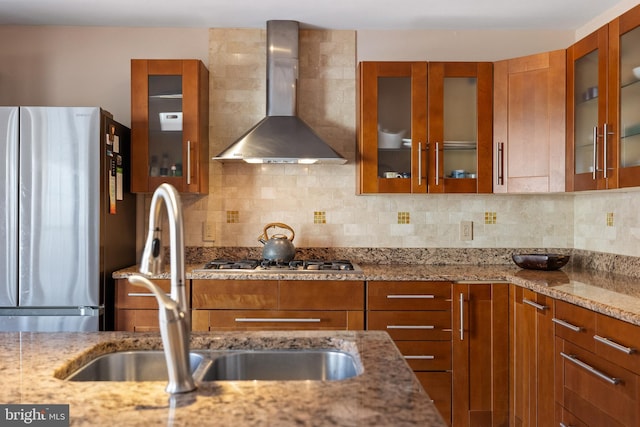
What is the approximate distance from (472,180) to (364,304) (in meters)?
1.04

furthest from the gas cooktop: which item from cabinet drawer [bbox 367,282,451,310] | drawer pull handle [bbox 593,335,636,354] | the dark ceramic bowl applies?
drawer pull handle [bbox 593,335,636,354]

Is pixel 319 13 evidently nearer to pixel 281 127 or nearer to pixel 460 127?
pixel 281 127

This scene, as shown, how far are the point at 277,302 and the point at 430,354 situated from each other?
2.95 feet

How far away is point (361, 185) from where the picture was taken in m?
3.32

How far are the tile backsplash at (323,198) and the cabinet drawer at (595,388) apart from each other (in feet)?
4.23

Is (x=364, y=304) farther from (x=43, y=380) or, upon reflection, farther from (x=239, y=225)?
(x=43, y=380)

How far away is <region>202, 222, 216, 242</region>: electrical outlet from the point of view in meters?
3.59

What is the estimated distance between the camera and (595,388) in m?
2.13

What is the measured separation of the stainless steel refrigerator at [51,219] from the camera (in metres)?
2.87

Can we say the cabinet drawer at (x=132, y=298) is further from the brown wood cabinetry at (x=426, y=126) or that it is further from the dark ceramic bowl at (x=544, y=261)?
the dark ceramic bowl at (x=544, y=261)

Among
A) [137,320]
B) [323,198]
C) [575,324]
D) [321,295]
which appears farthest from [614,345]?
[137,320]

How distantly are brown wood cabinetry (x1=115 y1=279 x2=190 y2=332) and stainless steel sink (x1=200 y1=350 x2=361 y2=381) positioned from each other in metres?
1.72

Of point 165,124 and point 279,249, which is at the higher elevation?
point 165,124

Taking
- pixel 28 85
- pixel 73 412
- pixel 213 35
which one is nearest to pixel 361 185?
pixel 213 35
